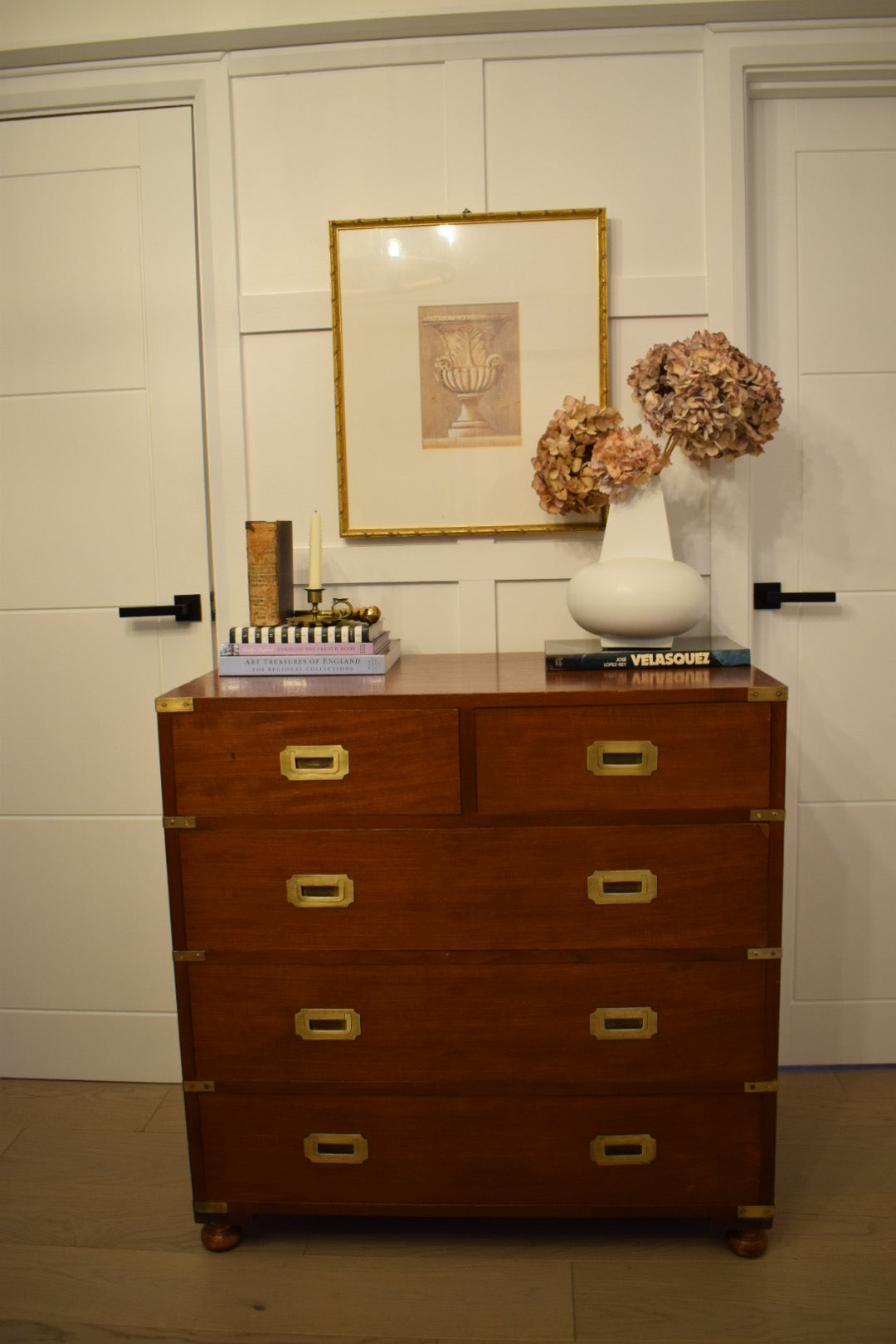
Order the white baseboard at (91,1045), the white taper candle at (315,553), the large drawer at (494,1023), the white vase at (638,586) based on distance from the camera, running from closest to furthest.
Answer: the large drawer at (494,1023), the white vase at (638,586), the white taper candle at (315,553), the white baseboard at (91,1045)

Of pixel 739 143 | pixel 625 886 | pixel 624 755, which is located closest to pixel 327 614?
pixel 624 755

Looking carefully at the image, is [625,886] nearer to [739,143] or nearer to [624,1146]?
[624,1146]

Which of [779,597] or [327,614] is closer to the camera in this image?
→ [327,614]

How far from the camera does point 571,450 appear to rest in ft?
6.14

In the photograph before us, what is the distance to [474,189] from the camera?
6.54ft

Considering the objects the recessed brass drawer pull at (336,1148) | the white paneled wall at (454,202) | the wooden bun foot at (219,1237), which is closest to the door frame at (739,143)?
the white paneled wall at (454,202)

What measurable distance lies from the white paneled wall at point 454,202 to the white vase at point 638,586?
22 cm

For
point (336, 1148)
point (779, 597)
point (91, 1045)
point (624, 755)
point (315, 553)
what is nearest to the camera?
point (624, 755)

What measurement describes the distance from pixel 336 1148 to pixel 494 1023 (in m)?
0.36

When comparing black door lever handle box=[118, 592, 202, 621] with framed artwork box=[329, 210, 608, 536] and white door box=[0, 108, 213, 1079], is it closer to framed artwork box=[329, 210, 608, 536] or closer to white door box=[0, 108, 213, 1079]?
white door box=[0, 108, 213, 1079]

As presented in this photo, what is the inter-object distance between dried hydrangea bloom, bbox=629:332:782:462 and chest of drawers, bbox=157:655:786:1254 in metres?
0.46

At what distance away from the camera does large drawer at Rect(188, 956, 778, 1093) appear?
1.64 m

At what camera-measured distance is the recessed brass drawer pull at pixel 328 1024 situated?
1.67 m

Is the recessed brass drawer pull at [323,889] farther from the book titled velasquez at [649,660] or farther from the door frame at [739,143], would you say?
the door frame at [739,143]
